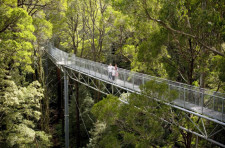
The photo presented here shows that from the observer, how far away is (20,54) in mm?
12055

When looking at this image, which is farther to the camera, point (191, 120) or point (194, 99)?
point (191, 120)

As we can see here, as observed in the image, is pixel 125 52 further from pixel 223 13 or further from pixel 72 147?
pixel 223 13

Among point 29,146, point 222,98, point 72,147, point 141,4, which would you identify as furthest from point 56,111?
point 222,98

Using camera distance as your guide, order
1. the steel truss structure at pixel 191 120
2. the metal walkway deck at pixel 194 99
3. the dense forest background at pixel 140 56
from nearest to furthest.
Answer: the metal walkway deck at pixel 194 99, the steel truss structure at pixel 191 120, the dense forest background at pixel 140 56

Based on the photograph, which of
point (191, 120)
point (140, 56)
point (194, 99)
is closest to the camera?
point (194, 99)

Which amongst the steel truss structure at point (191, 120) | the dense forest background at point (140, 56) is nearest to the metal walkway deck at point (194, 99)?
the steel truss structure at point (191, 120)

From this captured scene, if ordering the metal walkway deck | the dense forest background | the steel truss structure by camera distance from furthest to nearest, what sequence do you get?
the dense forest background
the steel truss structure
the metal walkway deck

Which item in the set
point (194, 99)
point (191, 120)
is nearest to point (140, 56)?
point (194, 99)

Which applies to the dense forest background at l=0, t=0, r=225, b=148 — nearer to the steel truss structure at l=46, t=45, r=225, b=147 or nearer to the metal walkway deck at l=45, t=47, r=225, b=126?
the steel truss structure at l=46, t=45, r=225, b=147

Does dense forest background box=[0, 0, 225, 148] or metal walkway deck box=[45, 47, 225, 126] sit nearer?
metal walkway deck box=[45, 47, 225, 126]

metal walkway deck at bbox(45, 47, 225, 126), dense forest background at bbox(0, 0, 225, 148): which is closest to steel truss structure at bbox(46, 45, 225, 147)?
metal walkway deck at bbox(45, 47, 225, 126)

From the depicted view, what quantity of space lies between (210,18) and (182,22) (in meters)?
2.10

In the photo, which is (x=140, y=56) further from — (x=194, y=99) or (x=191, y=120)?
(x=191, y=120)

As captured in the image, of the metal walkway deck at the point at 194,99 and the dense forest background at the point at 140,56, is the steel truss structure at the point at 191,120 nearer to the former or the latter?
the metal walkway deck at the point at 194,99
